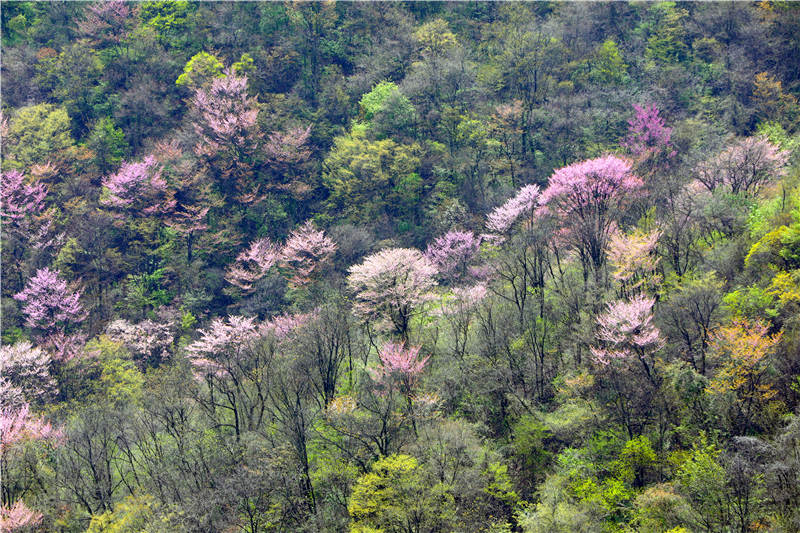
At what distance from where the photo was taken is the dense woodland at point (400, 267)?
30.5m

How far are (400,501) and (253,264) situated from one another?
90.8 feet

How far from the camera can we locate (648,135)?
52.5 metres

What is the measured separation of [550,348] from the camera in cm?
3634

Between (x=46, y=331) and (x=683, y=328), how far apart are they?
134 ft

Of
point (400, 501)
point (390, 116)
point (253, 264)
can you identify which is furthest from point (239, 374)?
point (390, 116)

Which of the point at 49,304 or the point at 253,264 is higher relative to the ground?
the point at 253,264

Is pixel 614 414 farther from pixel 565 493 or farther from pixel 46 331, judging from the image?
pixel 46 331

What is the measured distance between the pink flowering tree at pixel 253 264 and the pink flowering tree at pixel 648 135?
27.1m

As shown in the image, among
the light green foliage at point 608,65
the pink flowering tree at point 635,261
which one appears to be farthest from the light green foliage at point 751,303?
the light green foliage at point 608,65

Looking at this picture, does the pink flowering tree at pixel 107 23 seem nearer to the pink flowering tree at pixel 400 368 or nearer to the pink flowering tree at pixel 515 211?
the pink flowering tree at pixel 515 211

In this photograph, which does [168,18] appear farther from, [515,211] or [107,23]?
[515,211]

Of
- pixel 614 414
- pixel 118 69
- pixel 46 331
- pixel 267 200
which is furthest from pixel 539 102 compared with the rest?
pixel 46 331

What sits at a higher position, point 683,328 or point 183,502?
point 683,328

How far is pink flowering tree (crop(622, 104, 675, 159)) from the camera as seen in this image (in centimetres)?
5147
